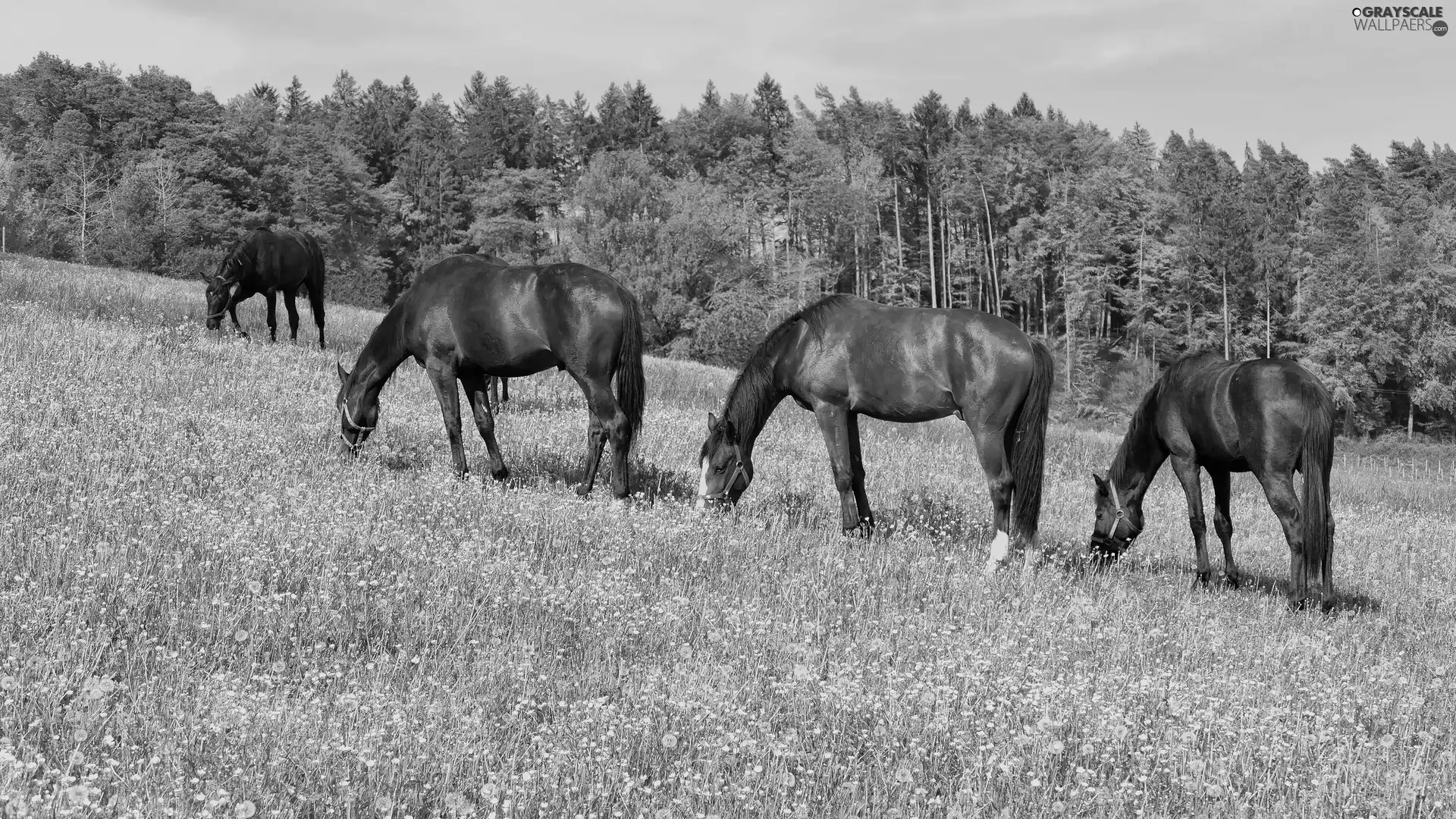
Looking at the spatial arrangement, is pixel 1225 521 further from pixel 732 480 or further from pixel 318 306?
pixel 318 306

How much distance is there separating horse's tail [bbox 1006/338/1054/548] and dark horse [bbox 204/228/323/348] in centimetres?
1412

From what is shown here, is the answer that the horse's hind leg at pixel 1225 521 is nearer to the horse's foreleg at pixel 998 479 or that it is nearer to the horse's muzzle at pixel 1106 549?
the horse's muzzle at pixel 1106 549

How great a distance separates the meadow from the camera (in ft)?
12.3

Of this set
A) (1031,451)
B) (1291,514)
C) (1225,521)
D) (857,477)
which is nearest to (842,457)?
(857,477)

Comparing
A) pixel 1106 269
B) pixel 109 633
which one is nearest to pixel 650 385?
pixel 109 633

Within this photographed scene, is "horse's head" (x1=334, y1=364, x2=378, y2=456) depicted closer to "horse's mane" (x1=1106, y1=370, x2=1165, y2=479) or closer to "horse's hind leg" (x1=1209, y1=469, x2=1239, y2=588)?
"horse's mane" (x1=1106, y1=370, x2=1165, y2=479)

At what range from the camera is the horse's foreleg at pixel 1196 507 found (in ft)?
32.7

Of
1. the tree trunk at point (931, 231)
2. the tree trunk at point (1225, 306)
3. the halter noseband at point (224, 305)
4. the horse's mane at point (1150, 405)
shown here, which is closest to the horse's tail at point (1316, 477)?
the horse's mane at point (1150, 405)

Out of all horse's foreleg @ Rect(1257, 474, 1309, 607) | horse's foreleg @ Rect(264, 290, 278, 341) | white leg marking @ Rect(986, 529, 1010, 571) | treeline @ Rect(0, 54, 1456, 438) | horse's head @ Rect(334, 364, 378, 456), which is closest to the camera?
white leg marking @ Rect(986, 529, 1010, 571)

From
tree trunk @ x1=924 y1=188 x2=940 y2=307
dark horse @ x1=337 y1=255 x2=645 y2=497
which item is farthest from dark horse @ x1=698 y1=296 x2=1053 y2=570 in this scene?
tree trunk @ x1=924 y1=188 x2=940 y2=307

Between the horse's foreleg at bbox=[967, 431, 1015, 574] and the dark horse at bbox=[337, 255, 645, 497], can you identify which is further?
the dark horse at bbox=[337, 255, 645, 497]

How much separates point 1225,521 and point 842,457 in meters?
3.98

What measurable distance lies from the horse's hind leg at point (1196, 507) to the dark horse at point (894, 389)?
2023mm

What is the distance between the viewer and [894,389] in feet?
30.8
